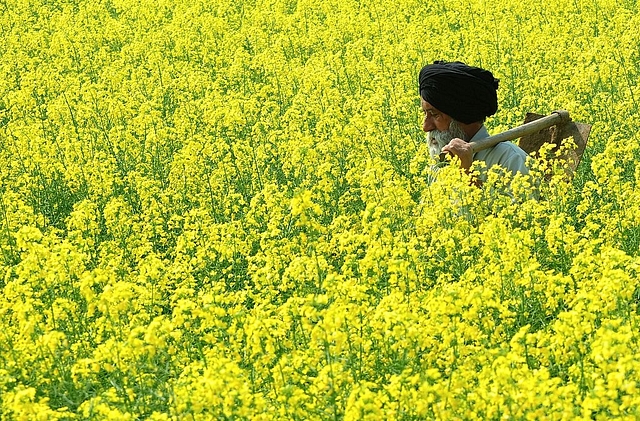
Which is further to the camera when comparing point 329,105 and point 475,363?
point 329,105

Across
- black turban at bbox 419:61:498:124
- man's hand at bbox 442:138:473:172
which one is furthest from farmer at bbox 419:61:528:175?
man's hand at bbox 442:138:473:172

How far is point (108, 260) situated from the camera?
6.23 m

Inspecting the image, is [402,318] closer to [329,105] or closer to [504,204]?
[504,204]

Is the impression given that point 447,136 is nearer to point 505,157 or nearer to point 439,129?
point 439,129

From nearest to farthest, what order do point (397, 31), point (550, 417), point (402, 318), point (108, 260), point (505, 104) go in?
point (550, 417) → point (402, 318) → point (108, 260) → point (505, 104) → point (397, 31)

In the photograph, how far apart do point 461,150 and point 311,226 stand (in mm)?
1096

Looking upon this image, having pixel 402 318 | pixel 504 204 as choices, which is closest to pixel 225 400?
pixel 402 318

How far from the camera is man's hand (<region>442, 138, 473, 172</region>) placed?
19.6 feet

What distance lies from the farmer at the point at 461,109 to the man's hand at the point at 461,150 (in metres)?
0.13

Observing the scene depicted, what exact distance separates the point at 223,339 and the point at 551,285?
1.42 m

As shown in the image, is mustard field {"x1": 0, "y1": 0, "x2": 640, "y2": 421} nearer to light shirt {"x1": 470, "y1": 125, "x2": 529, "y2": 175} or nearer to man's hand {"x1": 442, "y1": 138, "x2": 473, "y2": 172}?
light shirt {"x1": 470, "y1": 125, "x2": 529, "y2": 175}

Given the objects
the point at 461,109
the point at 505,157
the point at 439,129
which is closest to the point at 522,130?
the point at 505,157

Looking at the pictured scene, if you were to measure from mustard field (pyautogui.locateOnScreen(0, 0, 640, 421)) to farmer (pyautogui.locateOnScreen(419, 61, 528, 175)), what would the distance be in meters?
0.20

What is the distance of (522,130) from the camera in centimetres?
627
